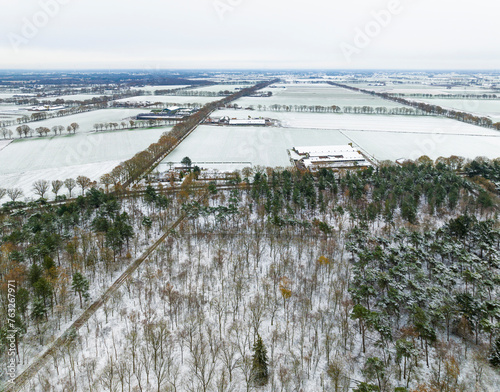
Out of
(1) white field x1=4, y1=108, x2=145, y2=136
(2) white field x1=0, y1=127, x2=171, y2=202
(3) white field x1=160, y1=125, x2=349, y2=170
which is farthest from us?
(1) white field x1=4, y1=108, x2=145, y2=136

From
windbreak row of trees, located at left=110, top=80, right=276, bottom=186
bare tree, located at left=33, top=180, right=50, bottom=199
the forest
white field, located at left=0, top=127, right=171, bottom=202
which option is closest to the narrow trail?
the forest

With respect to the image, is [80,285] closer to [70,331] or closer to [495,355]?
[70,331]

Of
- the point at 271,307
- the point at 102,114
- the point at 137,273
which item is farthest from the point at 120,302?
the point at 102,114

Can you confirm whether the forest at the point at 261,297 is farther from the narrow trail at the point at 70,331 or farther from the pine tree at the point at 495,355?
the narrow trail at the point at 70,331

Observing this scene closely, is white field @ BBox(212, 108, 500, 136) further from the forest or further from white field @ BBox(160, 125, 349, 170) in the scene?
the forest

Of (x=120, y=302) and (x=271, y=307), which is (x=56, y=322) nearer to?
(x=120, y=302)

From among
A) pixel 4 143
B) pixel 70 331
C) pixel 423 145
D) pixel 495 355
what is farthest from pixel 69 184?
pixel 423 145
